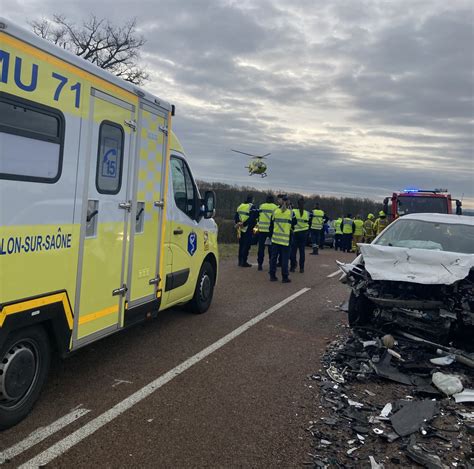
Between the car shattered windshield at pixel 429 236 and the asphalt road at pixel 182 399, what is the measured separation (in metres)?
1.61

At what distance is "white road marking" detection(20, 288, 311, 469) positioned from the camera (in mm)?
3139

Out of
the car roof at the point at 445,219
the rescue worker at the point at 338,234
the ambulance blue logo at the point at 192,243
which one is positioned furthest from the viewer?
the rescue worker at the point at 338,234

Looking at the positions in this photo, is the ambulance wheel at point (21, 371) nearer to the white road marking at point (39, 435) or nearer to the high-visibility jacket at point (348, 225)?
the white road marking at point (39, 435)

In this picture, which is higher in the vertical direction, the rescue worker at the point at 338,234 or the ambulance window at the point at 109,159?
the ambulance window at the point at 109,159

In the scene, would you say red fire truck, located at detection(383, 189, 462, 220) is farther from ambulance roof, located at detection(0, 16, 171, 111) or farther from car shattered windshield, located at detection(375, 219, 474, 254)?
ambulance roof, located at detection(0, 16, 171, 111)

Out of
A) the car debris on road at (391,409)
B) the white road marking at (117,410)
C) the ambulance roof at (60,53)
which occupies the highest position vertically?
the ambulance roof at (60,53)

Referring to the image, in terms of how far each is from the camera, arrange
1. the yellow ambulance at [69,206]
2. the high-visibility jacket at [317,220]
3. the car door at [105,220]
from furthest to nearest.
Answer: the high-visibility jacket at [317,220] < the car door at [105,220] < the yellow ambulance at [69,206]

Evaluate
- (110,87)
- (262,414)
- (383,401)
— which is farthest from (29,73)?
(383,401)

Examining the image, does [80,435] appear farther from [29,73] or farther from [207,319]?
[207,319]

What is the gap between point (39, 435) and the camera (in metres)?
3.40

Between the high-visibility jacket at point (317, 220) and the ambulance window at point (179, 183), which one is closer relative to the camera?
the ambulance window at point (179, 183)

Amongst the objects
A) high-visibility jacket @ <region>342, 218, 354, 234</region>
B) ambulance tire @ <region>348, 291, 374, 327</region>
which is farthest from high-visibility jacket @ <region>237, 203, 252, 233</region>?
high-visibility jacket @ <region>342, 218, 354, 234</region>

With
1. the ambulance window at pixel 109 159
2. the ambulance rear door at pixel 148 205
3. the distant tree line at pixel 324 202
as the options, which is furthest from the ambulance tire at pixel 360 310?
the distant tree line at pixel 324 202

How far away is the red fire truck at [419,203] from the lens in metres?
15.7
